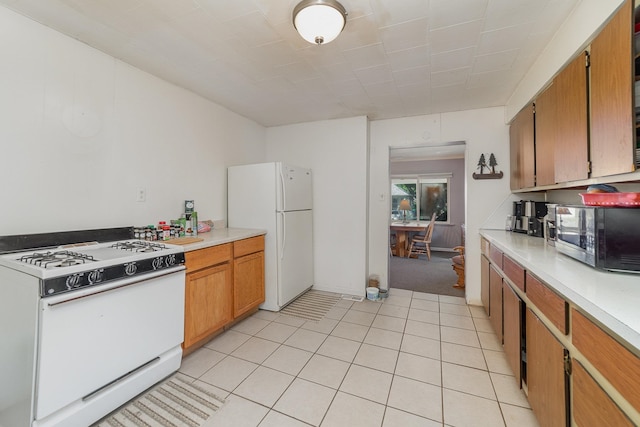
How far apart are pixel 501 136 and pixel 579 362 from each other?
2873 mm

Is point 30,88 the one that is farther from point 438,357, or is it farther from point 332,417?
point 438,357

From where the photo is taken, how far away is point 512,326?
5.89 ft

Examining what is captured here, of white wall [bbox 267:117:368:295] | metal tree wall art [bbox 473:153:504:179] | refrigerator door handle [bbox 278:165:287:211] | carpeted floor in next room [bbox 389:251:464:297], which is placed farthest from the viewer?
carpeted floor in next room [bbox 389:251:464:297]

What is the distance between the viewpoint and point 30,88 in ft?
5.57

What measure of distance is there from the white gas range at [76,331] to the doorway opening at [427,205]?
4448mm

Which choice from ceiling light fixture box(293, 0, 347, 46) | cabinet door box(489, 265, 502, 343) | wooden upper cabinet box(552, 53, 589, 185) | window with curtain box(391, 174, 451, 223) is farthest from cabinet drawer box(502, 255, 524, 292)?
window with curtain box(391, 174, 451, 223)

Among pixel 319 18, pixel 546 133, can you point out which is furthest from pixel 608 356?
pixel 319 18

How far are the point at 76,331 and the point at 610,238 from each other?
266 cm

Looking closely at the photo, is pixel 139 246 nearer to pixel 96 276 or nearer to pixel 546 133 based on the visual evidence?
pixel 96 276

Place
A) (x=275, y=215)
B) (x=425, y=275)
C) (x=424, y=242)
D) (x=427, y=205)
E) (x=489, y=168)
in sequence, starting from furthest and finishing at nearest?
(x=427, y=205) < (x=424, y=242) < (x=425, y=275) < (x=489, y=168) < (x=275, y=215)

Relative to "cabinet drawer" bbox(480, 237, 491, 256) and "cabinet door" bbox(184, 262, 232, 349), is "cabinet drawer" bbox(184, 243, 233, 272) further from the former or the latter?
"cabinet drawer" bbox(480, 237, 491, 256)

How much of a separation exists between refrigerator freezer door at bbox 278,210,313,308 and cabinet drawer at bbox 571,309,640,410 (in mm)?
2467

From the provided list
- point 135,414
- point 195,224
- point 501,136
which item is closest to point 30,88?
point 195,224

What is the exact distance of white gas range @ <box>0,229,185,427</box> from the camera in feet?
4.17
